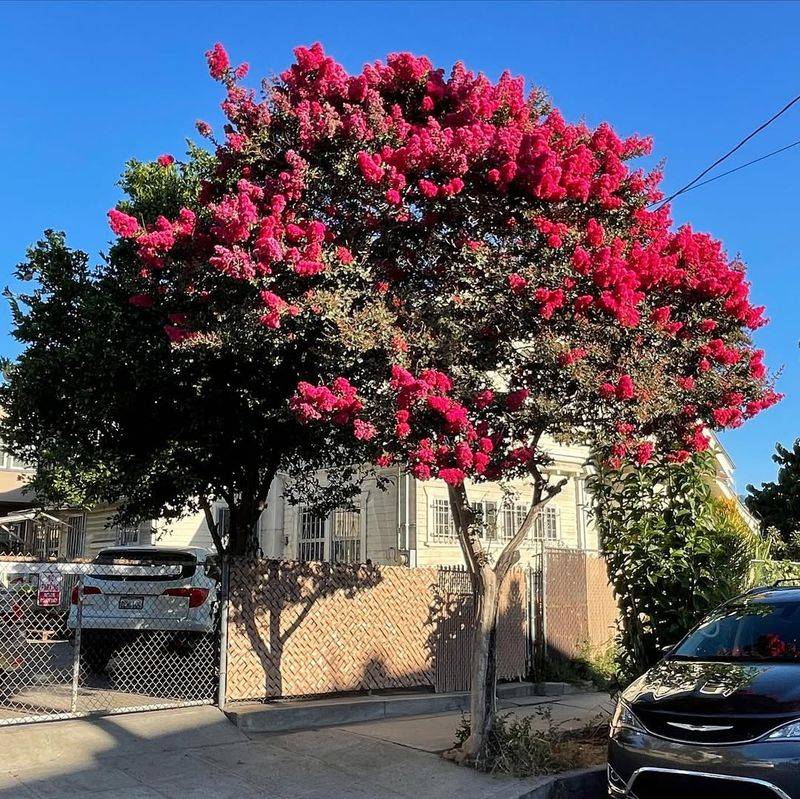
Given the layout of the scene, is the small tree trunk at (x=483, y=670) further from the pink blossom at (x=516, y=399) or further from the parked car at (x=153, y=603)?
the parked car at (x=153, y=603)

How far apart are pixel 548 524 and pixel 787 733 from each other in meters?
13.6

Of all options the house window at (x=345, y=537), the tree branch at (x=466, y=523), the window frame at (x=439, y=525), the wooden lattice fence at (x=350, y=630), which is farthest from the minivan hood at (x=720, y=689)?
the house window at (x=345, y=537)

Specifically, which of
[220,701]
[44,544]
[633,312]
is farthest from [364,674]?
[44,544]

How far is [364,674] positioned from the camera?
9891 millimetres

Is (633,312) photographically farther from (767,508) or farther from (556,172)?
(767,508)

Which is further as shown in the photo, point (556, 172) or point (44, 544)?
point (44, 544)

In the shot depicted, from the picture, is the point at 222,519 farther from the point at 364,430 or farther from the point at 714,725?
the point at 714,725

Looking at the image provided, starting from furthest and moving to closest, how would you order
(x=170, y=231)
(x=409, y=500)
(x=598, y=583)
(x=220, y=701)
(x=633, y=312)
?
1. (x=409, y=500)
2. (x=598, y=583)
3. (x=220, y=701)
4. (x=170, y=231)
5. (x=633, y=312)

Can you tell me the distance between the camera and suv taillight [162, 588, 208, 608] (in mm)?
9555

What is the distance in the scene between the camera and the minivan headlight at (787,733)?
510cm

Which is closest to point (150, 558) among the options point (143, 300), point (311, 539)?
point (143, 300)

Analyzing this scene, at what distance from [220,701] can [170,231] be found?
15.6ft

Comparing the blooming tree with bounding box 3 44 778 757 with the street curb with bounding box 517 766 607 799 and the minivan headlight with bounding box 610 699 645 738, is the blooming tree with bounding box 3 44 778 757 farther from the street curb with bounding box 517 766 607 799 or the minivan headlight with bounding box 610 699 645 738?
the minivan headlight with bounding box 610 699 645 738

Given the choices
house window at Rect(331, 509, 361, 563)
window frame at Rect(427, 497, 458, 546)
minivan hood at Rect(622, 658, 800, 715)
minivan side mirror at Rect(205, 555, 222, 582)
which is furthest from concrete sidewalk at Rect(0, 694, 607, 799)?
house window at Rect(331, 509, 361, 563)
